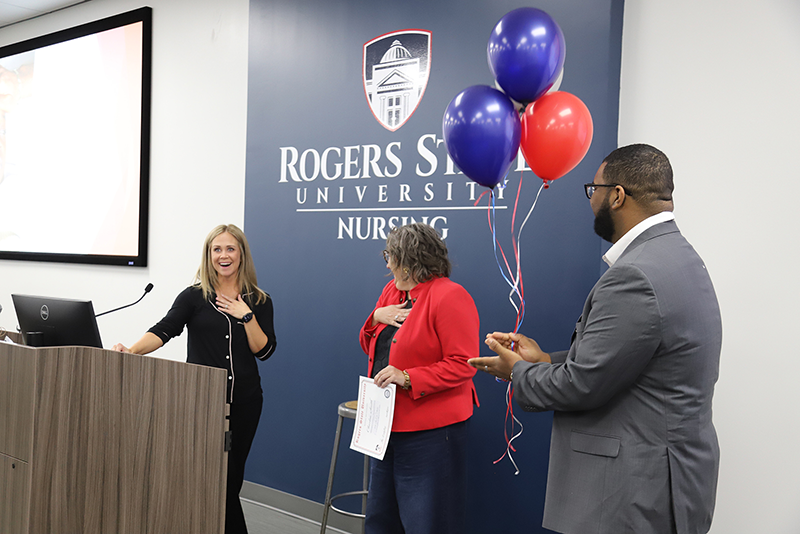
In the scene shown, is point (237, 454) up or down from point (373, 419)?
down

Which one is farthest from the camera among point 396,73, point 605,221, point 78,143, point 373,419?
point 78,143

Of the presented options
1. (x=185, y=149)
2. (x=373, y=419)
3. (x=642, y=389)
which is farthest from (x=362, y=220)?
(x=642, y=389)

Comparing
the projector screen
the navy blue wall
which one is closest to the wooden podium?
the navy blue wall

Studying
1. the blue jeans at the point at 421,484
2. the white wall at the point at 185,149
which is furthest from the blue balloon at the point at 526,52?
the white wall at the point at 185,149

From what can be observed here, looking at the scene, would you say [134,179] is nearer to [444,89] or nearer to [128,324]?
[128,324]

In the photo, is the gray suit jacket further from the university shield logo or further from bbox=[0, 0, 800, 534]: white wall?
the university shield logo

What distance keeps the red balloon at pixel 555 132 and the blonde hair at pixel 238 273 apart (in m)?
1.31

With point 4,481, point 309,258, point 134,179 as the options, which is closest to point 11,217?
point 134,179

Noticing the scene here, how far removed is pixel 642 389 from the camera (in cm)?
150

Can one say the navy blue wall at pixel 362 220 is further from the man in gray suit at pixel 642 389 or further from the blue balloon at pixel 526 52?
the man in gray suit at pixel 642 389

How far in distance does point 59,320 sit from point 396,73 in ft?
6.36

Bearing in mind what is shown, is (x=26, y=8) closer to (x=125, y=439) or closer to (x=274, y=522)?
(x=274, y=522)

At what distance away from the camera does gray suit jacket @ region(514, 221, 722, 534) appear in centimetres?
145

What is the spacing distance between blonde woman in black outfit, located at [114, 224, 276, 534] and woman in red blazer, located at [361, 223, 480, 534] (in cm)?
56
